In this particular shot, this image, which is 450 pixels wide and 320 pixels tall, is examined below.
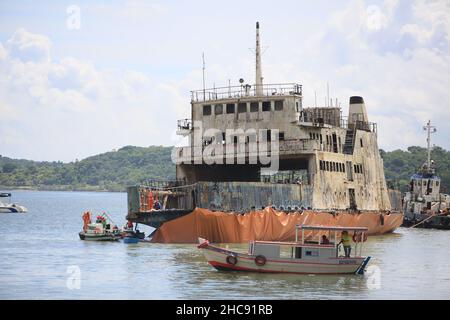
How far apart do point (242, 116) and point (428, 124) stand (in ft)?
104

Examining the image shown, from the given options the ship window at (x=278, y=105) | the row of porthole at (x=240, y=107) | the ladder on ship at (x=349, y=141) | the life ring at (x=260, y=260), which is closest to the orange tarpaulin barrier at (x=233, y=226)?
the ship window at (x=278, y=105)

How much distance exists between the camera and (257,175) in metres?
63.8

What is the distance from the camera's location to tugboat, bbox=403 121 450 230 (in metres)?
81.9

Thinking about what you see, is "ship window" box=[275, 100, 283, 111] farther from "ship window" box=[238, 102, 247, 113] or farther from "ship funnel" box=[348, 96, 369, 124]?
"ship funnel" box=[348, 96, 369, 124]

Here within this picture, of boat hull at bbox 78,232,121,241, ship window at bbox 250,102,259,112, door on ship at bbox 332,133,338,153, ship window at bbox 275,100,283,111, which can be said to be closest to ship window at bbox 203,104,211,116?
ship window at bbox 250,102,259,112

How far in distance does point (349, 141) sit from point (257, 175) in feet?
21.5

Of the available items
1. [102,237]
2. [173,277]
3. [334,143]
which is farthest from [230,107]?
[173,277]

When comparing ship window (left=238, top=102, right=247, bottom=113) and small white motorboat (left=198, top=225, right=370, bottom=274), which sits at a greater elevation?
ship window (left=238, top=102, right=247, bottom=113)

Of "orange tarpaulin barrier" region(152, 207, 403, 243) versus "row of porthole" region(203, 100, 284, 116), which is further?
"row of porthole" region(203, 100, 284, 116)

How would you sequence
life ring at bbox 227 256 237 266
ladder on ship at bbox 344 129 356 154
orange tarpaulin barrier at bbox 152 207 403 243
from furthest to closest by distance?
ladder on ship at bbox 344 129 356 154, orange tarpaulin barrier at bbox 152 207 403 243, life ring at bbox 227 256 237 266

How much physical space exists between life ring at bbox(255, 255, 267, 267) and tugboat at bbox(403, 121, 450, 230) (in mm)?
42928

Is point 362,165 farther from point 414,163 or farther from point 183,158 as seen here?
point 414,163

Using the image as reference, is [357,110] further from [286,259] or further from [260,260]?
[260,260]
